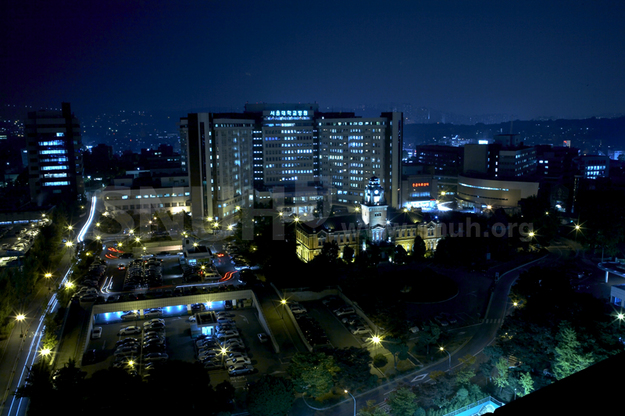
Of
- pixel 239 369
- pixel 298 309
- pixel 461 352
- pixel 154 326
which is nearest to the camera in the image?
pixel 239 369

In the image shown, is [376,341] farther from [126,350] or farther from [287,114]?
[287,114]

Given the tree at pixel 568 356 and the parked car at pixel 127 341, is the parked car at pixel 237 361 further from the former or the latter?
the tree at pixel 568 356

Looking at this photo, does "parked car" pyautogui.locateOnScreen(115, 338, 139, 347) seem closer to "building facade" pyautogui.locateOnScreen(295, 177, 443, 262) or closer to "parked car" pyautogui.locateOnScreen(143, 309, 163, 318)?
"parked car" pyautogui.locateOnScreen(143, 309, 163, 318)

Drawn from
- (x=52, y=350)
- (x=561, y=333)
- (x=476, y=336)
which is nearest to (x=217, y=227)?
(x=52, y=350)

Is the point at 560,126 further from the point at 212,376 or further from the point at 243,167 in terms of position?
the point at 212,376

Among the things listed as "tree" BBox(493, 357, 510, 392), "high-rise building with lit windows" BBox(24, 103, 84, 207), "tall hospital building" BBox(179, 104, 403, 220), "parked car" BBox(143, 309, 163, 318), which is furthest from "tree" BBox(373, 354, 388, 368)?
"high-rise building with lit windows" BBox(24, 103, 84, 207)

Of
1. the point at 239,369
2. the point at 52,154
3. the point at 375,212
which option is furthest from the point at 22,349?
the point at 52,154

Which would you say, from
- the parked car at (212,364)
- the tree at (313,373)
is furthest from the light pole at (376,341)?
the parked car at (212,364)
